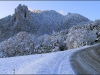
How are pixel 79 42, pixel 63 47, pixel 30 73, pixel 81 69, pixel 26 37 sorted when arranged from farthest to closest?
pixel 63 47, pixel 26 37, pixel 79 42, pixel 81 69, pixel 30 73

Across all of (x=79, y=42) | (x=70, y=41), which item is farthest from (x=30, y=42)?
(x=79, y=42)

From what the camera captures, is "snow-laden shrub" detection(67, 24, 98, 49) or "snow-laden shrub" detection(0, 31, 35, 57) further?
"snow-laden shrub" detection(0, 31, 35, 57)

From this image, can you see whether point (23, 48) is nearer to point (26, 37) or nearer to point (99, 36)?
point (26, 37)

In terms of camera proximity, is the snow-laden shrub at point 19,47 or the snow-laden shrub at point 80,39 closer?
the snow-laden shrub at point 80,39

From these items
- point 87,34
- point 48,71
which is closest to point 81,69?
point 48,71

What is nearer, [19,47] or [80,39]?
[80,39]

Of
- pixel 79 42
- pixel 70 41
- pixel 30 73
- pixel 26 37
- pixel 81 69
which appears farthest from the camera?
pixel 26 37

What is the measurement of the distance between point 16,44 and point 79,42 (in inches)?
870

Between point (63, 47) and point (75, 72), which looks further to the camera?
point (63, 47)

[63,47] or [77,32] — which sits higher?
[77,32]

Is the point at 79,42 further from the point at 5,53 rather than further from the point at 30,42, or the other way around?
the point at 5,53

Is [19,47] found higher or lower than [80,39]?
lower

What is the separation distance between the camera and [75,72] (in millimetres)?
14570

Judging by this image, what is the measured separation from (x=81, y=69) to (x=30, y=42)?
5895cm
